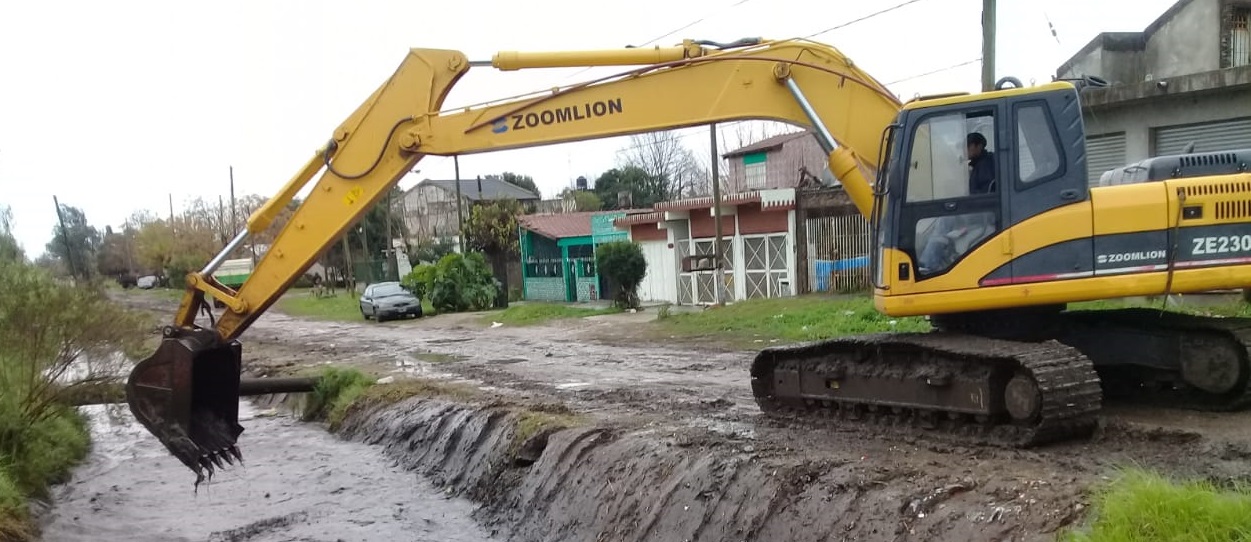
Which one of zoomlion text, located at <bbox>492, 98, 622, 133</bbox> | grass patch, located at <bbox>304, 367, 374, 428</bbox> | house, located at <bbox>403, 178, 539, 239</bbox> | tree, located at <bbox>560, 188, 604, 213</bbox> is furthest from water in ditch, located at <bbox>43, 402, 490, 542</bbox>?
house, located at <bbox>403, 178, 539, 239</bbox>

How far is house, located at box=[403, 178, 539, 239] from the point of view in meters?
74.1

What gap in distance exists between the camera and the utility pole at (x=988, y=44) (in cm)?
1467

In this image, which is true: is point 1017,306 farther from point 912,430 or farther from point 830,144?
point 830,144

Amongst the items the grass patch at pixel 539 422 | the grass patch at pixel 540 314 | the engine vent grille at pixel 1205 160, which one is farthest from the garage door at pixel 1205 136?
the grass patch at pixel 540 314

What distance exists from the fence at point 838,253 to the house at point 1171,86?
5417 mm

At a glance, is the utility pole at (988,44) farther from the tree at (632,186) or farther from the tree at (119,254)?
the tree at (119,254)

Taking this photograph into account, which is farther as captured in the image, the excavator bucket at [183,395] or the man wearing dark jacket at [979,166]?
the excavator bucket at [183,395]

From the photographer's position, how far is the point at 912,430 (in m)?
7.63

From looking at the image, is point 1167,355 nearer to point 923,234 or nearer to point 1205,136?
point 923,234

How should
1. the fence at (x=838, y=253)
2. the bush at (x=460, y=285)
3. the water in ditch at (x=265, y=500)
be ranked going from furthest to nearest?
the bush at (x=460, y=285), the fence at (x=838, y=253), the water in ditch at (x=265, y=500)

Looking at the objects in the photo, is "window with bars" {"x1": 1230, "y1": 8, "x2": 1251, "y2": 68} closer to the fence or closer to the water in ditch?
the fence

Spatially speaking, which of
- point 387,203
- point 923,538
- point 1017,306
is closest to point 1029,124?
point 1017,306

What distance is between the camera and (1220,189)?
7.07 m

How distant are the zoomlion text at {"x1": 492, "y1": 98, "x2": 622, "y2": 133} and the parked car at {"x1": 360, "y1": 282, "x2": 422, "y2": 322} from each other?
24846 millimetres
